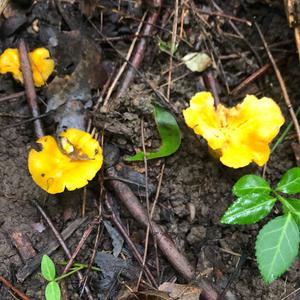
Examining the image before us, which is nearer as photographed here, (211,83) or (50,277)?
(50,277)

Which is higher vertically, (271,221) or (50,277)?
(271,221)

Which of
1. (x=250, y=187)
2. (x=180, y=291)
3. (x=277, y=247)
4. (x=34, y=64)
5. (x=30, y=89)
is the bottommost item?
(x=180, y=291)

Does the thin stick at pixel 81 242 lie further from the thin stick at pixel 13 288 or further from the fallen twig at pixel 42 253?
the thin stick at pixel 13 288

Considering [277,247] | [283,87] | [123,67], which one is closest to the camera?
[277,247]

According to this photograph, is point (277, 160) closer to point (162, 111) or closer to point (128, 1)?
point (162, 111)

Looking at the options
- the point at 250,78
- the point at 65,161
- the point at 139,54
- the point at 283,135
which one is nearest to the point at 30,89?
the point at 65,161

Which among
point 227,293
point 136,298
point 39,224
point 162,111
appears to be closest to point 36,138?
point 39,224

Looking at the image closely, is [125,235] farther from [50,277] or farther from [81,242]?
[50,277]

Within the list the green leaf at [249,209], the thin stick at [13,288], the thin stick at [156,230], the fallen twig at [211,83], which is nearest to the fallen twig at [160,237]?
the thin stick at [156,230]
